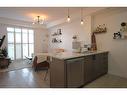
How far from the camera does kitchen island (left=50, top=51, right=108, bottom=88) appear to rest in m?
2.63

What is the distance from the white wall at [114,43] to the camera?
12.8 feet

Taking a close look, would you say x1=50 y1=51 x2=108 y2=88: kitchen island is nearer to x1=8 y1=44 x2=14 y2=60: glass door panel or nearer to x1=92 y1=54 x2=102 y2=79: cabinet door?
x1=92 y1=54 x2=102 y2=79: cabinet door

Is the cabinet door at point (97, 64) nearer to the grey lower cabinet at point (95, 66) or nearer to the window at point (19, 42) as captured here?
the grey lower cabinet at point (95, 66)

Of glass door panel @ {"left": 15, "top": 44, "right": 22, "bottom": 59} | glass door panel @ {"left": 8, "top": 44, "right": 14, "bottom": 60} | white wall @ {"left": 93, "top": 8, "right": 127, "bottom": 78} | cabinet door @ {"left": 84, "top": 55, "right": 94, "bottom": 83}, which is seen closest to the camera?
cabinet door @ {"left": 84, "top": 55, "right": 94, "bottom": 83}

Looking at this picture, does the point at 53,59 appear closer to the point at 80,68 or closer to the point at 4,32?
the point at 80,68

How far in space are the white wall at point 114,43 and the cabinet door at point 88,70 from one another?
1227 mm

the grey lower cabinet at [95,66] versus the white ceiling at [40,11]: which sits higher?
the white ceiling at [40,11]

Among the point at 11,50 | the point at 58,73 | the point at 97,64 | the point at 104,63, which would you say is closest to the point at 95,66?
the point at 97,64

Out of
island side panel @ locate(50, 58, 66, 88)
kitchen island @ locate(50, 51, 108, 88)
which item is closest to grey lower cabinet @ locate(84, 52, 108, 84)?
kitchen island @ locate(50, 51, 108, 88)

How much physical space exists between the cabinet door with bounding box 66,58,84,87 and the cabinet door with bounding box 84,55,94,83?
19cm

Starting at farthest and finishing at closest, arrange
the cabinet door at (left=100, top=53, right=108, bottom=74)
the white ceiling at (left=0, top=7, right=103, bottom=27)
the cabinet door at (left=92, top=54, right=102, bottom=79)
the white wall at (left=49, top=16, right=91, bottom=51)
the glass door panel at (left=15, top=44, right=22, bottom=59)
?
the glass door panel at (left=15, top=44, right=22, bottom=59) < the white wall at (left=49, top=16, right=91, bottom=51) < the white ceiling at (left=0, top=7, right=103, bottom=27) < the cabinet door at (left=100, top=53, right=108, bottom=74) < the cabinet door at (left=92, top=54, right=102, bottom=79)

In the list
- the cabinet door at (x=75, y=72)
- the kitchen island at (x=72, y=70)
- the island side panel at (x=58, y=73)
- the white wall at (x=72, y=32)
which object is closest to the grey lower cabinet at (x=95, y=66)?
the kitchen island at (x=72, y=70)

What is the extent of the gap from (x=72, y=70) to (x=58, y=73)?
350 mm
